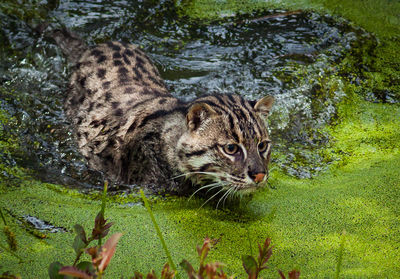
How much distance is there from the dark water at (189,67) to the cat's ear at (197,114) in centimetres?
130

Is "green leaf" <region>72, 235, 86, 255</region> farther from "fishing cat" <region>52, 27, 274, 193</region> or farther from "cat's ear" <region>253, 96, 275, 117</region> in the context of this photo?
"cat's ear" <region>253, 96, 275, 117</region>

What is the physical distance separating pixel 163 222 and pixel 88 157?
2096mm

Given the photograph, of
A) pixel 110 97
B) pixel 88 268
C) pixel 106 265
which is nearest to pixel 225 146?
pixel 110 97

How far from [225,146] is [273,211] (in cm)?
82

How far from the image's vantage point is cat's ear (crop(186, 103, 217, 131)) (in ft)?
13.6

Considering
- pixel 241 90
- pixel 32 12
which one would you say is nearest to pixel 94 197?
pixel 241 90

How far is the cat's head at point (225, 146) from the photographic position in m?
3.97

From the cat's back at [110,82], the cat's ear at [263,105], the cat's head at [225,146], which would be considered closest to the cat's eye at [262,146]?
the cat's head at [225,146]

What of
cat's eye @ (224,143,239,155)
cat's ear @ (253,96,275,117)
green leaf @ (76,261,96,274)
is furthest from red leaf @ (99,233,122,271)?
cat's ear @ (253,96,275,117)

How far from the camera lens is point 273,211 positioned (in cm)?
357

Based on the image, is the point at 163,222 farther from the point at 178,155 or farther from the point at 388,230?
the point at 388,230

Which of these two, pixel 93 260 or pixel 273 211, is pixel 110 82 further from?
pixel 93 260

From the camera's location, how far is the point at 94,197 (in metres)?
4.38

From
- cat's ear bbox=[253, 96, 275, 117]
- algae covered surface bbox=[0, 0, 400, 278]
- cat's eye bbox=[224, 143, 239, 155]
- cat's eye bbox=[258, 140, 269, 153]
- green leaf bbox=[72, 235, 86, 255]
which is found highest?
green leaf bbox=[72, 235, 86, 255]
